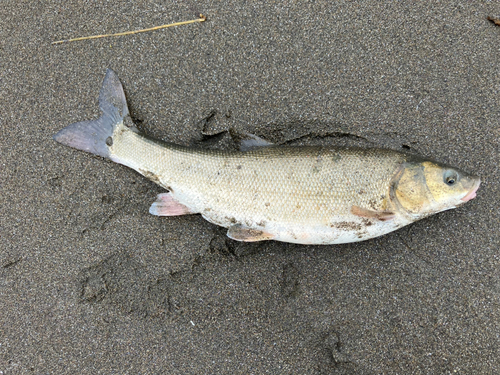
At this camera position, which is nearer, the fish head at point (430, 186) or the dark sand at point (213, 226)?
the fish head at point (430, 186)

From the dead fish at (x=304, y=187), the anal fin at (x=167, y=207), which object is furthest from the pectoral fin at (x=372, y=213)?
the anal fin at (x=167, y=207)

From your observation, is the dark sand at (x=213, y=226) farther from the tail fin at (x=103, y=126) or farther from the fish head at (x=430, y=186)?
the fish head at (x=430, y=186)

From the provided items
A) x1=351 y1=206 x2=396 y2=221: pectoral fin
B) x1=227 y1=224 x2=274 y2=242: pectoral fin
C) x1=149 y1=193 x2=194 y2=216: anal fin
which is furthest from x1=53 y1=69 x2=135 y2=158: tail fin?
→ x1=351 y1=206 x2=396 y2=221: pectoral fin

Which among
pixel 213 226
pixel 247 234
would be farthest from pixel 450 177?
pixel 213 226

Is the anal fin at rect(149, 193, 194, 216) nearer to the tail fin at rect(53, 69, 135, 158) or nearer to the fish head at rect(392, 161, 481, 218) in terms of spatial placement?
the tail fin at rect(53, 69, 135, 158)

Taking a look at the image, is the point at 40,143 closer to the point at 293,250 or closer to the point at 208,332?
the point at 208,332
